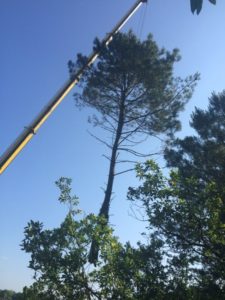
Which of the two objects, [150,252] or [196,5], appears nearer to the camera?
[196,5]

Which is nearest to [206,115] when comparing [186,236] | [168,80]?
[168,80]

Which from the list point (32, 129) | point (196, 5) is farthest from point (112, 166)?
point (196, 5)

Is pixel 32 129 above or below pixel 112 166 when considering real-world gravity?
below

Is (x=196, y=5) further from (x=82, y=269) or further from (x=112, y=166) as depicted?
(x=112, y=166)

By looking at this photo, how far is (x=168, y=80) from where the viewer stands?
736 inches

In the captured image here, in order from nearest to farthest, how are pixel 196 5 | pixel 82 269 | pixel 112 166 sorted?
pixel 196 5, pixel 82 269, pixel 112 166

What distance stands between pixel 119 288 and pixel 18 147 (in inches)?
129

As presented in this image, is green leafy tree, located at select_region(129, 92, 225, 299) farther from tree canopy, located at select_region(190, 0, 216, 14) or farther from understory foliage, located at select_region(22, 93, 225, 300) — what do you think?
tree canopy, located at select_region(190, 0, 216, 14)

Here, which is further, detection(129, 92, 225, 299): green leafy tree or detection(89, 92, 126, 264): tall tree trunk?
detection(89, 92, 126, 264): tall tree trunk

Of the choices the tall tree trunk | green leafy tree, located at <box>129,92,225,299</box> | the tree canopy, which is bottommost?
the tree canopy

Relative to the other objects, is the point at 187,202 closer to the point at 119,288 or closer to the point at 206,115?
the point at 119,288

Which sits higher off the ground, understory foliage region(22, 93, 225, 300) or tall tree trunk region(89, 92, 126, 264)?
tall tree trunk region(89, 92, 126, 264)

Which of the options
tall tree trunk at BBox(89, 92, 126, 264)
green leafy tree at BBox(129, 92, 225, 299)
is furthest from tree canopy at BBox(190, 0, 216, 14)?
tall tree trunk at BBox(89, 92, 126, 264)

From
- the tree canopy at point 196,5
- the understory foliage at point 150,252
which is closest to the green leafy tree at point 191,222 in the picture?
the understory foliage at point 150,252
